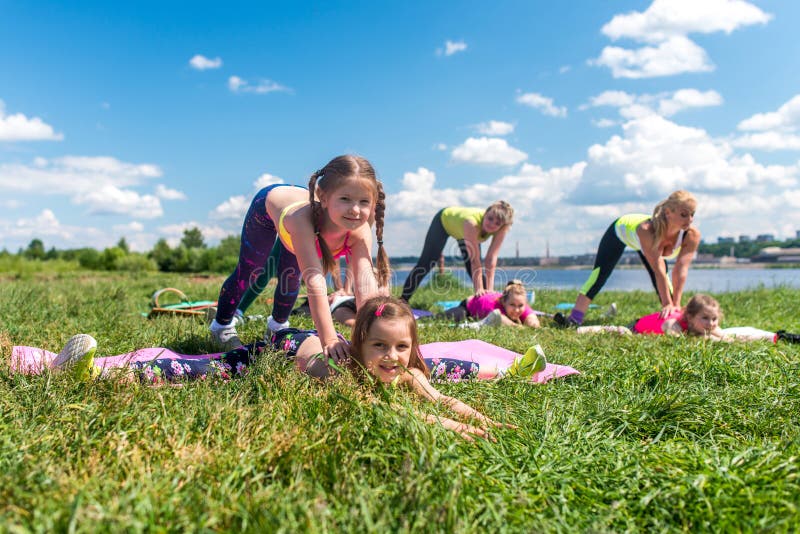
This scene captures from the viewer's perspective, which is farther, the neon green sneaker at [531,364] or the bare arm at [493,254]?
the bare arm at [493,254]

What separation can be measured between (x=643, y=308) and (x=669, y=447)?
7459mm

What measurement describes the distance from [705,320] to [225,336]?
15.5 feet

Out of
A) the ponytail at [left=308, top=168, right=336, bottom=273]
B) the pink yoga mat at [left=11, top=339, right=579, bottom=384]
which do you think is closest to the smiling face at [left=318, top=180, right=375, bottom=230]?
the ponytail at [left=308, top=168, right=336, bottom=273]

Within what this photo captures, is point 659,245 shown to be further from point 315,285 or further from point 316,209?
point 315,285

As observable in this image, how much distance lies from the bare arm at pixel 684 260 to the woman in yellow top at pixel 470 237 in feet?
7.16

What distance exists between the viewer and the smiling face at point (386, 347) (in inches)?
105

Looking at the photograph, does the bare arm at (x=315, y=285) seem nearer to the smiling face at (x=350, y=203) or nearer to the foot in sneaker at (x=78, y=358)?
the smiling face at (x=350, y=203)

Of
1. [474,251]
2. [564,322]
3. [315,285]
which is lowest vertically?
[564,322]

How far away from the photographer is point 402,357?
8.99 feet

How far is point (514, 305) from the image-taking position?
662cm

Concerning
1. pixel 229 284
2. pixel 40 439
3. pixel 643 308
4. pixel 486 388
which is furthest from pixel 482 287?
pixel 40 439

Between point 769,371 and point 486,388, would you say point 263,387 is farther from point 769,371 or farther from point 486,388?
point 769,371

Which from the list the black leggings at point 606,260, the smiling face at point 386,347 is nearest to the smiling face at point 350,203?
the smiling face at point 386,347

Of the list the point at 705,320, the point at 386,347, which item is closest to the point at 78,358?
the point at 386,347
